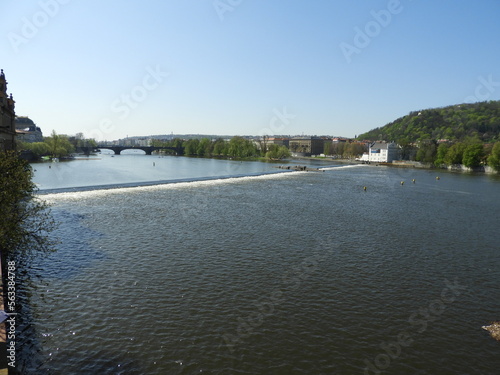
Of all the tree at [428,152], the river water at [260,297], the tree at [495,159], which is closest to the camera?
the river water at [260,297]

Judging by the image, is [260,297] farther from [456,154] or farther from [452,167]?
[452,167]

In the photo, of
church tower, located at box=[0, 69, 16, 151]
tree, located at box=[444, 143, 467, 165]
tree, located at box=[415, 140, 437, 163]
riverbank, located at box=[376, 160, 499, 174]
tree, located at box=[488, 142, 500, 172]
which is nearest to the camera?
church tower, located at box=[0, 69, 16, 151]

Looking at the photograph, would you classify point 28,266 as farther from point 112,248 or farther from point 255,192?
point 255,192

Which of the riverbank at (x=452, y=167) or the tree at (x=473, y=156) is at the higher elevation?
the tree at (x=473, y=156)

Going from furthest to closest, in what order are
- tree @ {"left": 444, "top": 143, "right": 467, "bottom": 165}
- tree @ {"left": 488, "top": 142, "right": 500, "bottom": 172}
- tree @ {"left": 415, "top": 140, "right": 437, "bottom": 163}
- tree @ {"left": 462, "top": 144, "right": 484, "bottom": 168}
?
1. tree @ {"left": 415, "top": 140, "right": 437, "bottom": 163}
2. tree @ {"left": 444, "top": 143, "right": 467, "bottom": 165}
3. tree @ {"left": 462, "top": 144, "right": 484, "bottom": 168}
4. tree @ {"left": 488, "top": 142, "right": 500, "bottom": 172}

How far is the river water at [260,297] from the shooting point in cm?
1644

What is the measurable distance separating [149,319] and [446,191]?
3197 inches

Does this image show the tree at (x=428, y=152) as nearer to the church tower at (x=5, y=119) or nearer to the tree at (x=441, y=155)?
the tree at (x=441, y=155)

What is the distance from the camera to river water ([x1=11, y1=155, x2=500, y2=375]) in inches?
647

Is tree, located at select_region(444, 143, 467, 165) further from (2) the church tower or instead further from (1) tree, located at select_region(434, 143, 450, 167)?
(2) the church tower

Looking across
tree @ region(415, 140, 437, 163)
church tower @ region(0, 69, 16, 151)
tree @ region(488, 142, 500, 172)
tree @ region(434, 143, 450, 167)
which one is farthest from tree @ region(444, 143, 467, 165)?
church tower @ region(0, 69, 16, 151)

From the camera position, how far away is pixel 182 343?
57.0ft

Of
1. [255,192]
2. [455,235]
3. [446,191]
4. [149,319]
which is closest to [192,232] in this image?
[149,319]

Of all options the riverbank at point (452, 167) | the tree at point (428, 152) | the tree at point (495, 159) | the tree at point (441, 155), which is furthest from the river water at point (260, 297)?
the tree at point (428, 152)
